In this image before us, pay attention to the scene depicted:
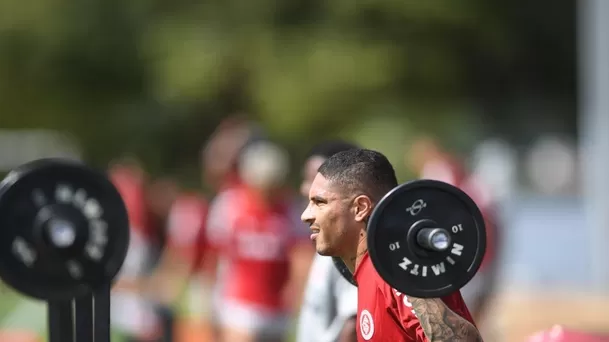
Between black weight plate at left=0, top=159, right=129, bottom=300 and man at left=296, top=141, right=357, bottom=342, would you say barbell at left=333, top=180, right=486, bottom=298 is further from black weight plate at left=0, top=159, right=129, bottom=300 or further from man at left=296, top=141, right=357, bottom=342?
man at left=296, top=141, right=357, bottom=342

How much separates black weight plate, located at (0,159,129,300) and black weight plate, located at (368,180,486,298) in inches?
50.9

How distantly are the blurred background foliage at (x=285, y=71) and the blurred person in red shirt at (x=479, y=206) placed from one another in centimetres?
1641

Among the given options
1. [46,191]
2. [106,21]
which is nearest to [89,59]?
[106,21]

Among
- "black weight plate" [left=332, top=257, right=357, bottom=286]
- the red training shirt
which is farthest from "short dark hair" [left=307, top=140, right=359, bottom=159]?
the red training shirt

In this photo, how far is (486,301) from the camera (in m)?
10.4

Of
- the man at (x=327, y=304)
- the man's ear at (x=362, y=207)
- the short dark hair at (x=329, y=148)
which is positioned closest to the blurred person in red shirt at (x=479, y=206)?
the short dark hair at (x=329, y=148)

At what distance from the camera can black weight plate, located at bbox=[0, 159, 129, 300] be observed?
4.53 m

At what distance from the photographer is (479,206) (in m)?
10.0

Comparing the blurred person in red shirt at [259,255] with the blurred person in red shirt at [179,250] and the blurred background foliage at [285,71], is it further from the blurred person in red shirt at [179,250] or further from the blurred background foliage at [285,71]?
the blurred background foliage at [285,71]

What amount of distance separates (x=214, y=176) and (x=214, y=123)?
2152 cm

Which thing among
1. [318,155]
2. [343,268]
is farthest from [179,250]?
[343,268]

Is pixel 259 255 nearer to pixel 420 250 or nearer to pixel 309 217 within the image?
pixel 309 217

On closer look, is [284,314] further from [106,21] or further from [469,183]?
[106,21]

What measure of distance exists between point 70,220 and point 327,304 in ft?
5.54
